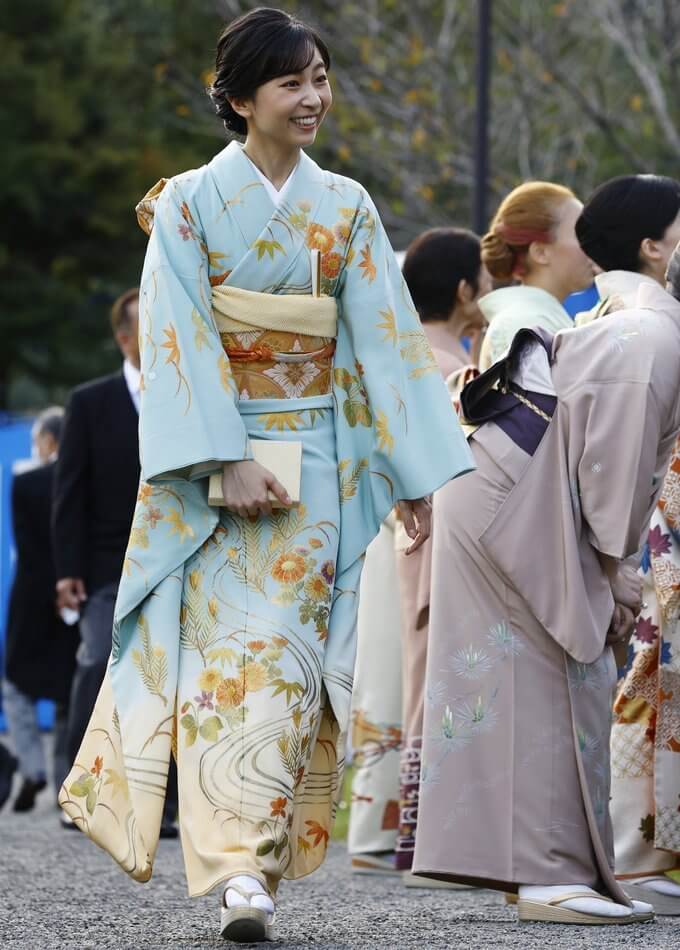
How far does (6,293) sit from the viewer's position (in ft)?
92.8

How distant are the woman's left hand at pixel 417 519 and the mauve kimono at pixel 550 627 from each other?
21 centimetres

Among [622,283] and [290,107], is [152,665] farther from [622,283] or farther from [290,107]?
[622,283]

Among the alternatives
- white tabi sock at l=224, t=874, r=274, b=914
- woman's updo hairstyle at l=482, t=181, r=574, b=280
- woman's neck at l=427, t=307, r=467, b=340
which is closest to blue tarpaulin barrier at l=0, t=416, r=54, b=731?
woman's neck at l=427, t=307, r=467, b=340

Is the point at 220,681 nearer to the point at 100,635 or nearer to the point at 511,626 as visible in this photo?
the point at 511,626

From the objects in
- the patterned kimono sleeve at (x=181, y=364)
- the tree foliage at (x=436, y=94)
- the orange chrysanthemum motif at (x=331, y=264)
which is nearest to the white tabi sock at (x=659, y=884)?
the patterned kimono sleeve at (x=181, y=364)

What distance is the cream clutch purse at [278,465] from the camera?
13.1 ft

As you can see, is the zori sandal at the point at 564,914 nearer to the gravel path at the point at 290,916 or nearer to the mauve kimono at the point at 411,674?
the gravel path at the point at 290,916

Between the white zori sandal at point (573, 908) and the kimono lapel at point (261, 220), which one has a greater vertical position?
the kimono lapel at point (261, 220)

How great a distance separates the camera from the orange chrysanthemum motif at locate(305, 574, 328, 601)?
4.01 m

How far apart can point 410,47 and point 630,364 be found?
34.0 ft

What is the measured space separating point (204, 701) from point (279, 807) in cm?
28

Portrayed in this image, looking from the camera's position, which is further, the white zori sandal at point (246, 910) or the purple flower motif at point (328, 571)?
the purple flower motif at point (328, 571)

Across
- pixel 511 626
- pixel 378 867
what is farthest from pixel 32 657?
pixel 511 626

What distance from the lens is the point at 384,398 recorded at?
4145 millimetres
